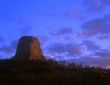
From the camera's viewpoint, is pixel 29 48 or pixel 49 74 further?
pixel 29 48

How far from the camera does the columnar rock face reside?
1927 inches

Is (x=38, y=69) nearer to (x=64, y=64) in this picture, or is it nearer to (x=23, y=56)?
(x=64, y=64)

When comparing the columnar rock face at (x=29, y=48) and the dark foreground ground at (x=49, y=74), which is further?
the columnar rock face at (x=29, y=48)

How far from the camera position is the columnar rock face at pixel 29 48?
48.9m

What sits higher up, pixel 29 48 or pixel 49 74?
pixel 29 48

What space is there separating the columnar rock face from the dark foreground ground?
16.6ft

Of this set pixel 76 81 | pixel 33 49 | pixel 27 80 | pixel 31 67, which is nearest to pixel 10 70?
pixel 31 67

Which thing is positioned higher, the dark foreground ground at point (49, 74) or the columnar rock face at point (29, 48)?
the columnar rock face at point (29, 48)

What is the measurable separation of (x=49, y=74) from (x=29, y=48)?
12.4 m

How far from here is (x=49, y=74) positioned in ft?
122

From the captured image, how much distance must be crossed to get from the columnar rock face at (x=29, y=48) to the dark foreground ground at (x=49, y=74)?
16.6 feet

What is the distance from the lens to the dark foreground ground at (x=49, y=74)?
34.2m

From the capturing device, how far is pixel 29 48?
49.3 m

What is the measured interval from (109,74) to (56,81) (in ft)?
19.5
